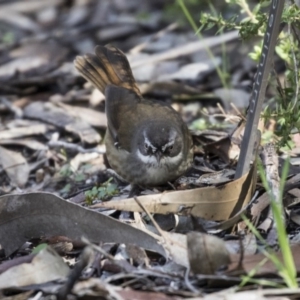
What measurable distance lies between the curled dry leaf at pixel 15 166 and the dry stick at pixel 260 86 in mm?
2014

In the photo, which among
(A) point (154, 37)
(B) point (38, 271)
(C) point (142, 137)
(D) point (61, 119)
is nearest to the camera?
(B) point (38, 271)

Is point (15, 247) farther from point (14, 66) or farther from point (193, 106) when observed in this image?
point (14, 66)

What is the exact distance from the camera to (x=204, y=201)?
12.1 feet

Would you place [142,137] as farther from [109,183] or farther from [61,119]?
[61,119]

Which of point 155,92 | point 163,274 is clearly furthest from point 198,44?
point 163,274

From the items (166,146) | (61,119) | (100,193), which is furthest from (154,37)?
(100,193)

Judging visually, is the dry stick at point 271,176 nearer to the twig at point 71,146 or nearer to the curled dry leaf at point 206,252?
the curled dry leaf at point 206,252

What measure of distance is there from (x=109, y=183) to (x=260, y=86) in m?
1.39

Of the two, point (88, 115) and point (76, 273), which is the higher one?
point (76, 273)

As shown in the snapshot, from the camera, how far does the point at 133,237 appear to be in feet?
11.3

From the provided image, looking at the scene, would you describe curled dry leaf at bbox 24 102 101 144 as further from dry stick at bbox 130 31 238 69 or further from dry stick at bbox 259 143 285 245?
dry stick at bbox 259 143 285 245

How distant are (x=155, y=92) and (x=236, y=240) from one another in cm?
322

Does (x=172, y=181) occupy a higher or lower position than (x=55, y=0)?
lower

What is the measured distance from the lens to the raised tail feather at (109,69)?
5.25 m
